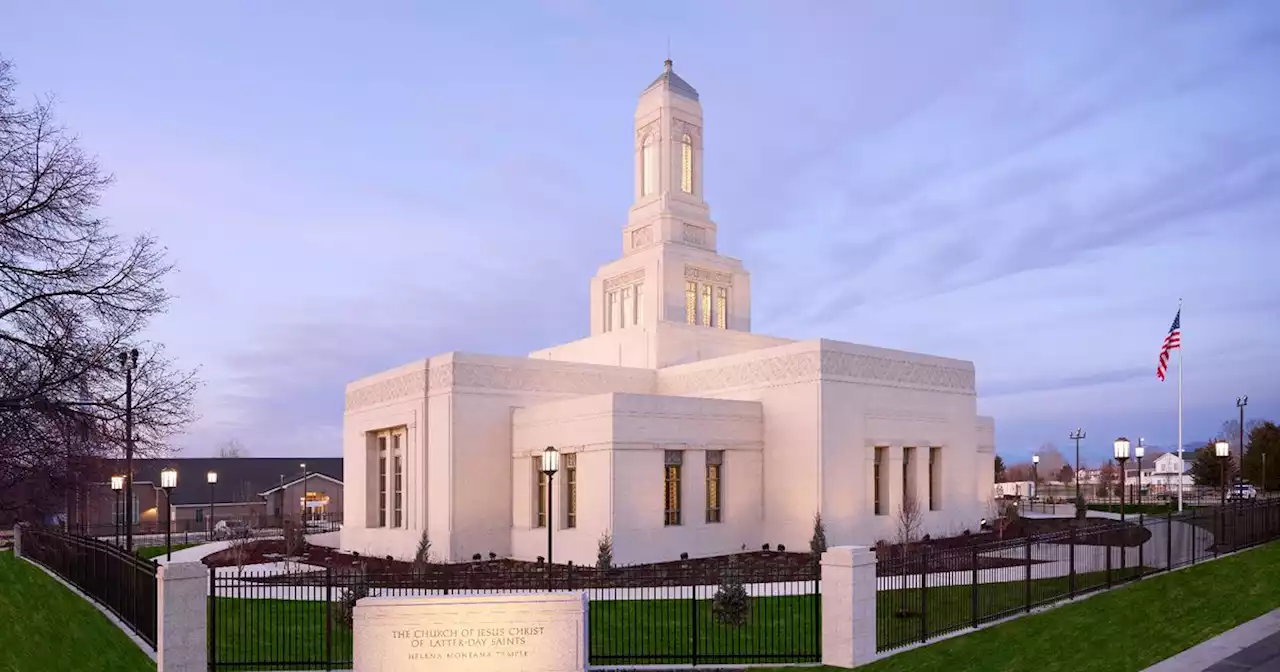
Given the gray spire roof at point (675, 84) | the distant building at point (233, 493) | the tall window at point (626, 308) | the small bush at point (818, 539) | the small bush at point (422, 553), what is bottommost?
the distant building at point (233, 493)

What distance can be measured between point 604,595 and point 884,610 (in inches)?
268

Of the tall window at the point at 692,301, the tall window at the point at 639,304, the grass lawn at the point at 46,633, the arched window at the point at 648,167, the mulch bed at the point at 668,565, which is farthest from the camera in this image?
the arched window at the point at 648,167

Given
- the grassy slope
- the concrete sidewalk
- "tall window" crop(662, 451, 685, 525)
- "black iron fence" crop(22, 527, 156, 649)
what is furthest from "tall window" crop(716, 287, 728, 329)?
the concrete sidewalk

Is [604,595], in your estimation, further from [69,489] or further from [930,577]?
[69,489]

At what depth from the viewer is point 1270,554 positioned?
22.2 m

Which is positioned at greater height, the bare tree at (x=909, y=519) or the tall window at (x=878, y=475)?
the tall window at (x=878, y=475)

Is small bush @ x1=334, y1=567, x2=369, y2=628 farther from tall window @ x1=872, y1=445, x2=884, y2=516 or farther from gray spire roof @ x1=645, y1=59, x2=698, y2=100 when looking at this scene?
gray spire roof @ x1=645, y1=59, x2=698, y2=100

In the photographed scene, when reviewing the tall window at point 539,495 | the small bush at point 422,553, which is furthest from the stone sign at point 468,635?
the tall window at point 539,495

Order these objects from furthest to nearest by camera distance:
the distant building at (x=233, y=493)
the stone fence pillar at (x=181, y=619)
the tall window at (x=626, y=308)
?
the distant building at (x=233, y=493) < the tall window at (x=626, y=308) < the stone fence pillar at (x=181, y=619)

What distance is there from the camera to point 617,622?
1844cm

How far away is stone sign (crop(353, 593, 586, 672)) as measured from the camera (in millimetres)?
12078

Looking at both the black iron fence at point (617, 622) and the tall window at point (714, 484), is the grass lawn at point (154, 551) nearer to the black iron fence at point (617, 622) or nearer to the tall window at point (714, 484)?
→ the black iron fence at point (617, 622)

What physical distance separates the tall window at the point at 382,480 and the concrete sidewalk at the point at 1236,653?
31.3m

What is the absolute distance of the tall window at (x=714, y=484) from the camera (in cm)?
3278
